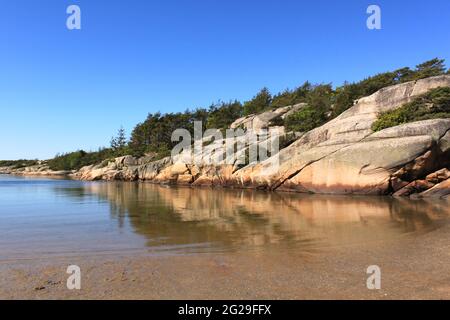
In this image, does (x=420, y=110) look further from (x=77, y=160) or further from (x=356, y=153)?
(x=77, y=160)

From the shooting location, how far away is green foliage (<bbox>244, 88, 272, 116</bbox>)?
7006 cm

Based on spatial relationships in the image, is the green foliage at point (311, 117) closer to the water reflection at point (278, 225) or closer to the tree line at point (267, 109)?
the tree line at point (267, 109)

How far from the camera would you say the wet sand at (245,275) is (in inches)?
228

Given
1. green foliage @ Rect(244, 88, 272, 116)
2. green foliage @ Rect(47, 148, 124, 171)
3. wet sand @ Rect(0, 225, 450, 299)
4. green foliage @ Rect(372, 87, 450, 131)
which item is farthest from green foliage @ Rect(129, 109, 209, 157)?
wet sand @ Rect(0, 225, 450, 299)

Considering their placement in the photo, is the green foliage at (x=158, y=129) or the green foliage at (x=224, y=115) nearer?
the green foliage at (x=224, y=115)

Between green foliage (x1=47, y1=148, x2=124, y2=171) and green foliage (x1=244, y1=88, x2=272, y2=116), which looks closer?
green foliage (x1=244, y1=88, x2=272, y2=116)

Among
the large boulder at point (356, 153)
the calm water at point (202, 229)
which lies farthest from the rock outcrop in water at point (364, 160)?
the calm water at point (202, 229)

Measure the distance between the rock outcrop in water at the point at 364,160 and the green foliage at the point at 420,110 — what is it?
1414 mm

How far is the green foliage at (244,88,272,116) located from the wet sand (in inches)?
2401

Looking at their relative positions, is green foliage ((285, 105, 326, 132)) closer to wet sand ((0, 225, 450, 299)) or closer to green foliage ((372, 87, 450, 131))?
green foliage ((372, 87, 450, 131))

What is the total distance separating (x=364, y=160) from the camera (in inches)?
966

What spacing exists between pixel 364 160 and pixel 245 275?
2019 cm

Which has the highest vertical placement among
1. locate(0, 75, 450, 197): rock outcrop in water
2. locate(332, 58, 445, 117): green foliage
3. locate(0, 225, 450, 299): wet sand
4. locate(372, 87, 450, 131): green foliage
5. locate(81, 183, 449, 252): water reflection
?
locate(332, 58, 445, 117): green foliage

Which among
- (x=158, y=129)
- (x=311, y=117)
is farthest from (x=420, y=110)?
(x=158, y=129)
